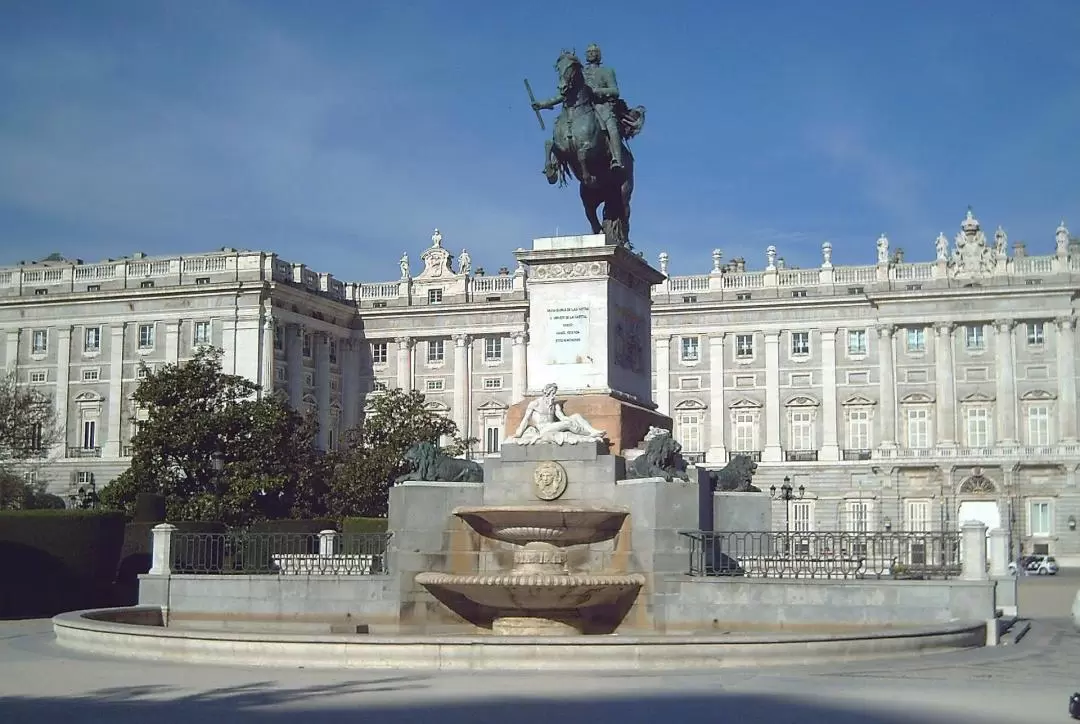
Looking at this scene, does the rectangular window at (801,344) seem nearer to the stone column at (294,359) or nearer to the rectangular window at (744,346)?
the rectangular window at (744,346)

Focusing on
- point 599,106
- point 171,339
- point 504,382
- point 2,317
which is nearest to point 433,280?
point 504,382

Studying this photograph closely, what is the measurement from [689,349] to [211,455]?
40.0 m

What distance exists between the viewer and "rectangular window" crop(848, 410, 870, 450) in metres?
85.6

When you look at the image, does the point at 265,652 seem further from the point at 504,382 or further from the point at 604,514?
the point at 504,382

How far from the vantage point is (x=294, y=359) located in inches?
3383

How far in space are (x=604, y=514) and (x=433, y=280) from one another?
74801 millimetres

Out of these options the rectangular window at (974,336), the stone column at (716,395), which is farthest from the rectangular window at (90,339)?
the rectangular window at (974,336)

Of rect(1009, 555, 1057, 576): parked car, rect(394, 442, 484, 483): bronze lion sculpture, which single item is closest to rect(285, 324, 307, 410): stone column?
rect(1009, 555, 1057, 576): parked car

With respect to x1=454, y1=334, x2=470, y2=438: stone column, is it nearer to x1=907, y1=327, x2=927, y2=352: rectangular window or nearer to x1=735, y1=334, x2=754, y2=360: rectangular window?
x1=735, y1=334, x2=754, y2=360: rectangular window

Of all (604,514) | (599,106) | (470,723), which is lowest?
(470,723)

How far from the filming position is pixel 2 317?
88.1 m

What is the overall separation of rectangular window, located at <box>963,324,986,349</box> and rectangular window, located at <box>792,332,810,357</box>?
29.5 ft

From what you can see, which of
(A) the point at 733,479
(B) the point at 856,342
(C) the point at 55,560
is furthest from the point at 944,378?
(A) the point at 733,479

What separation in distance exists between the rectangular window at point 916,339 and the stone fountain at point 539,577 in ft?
227
